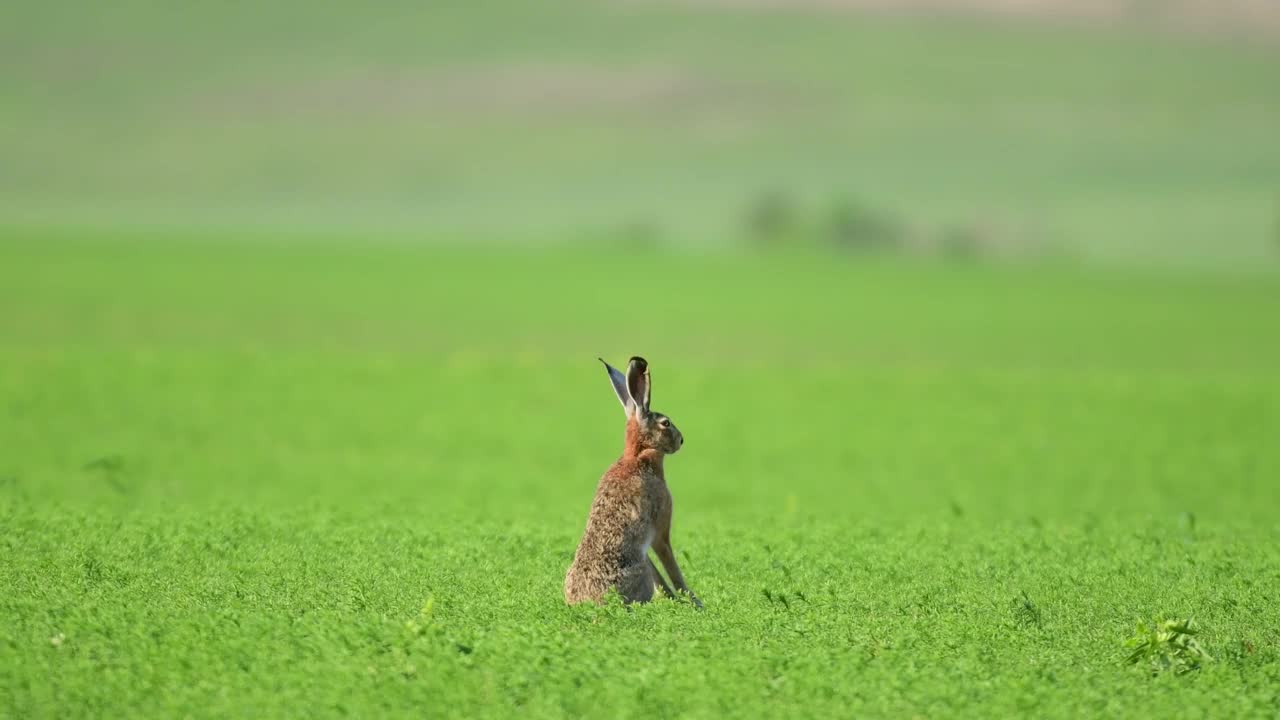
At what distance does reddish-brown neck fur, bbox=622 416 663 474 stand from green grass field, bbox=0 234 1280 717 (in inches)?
42.6

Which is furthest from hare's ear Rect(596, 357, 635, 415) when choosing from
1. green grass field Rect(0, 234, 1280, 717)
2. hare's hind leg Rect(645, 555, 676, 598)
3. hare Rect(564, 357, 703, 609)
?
green grass field Rect(0, 234, 1280, 717)

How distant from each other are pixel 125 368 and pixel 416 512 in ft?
60.5

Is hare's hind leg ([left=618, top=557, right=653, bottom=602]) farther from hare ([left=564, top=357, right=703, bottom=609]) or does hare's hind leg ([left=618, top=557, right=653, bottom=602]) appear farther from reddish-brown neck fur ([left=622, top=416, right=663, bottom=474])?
reddish-brown neck fur ([left=622, top=416, right=663, bottom=474])

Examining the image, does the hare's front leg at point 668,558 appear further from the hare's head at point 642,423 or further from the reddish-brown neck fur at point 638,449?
the hare's head at point 642,423

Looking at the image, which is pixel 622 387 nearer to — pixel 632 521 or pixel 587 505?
pixel 632 521

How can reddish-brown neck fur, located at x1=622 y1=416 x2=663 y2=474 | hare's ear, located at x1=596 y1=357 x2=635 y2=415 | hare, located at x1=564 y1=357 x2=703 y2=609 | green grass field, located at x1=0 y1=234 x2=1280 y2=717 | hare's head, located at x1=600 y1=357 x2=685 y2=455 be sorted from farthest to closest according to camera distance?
reddish-brown neck fur, located at x1=622 y1=416 x2=663 y2=474 < hare's ear, located at x1=596 y1=357 x2=635 y2=415 < hare's head, located at x1=600 y1=357 x2=685 y2=455 < hare, located at x1=564 y1=357 x2=703 y2=609 < green grass field, located at x1=0 y1=234 x2=1280 y2=717

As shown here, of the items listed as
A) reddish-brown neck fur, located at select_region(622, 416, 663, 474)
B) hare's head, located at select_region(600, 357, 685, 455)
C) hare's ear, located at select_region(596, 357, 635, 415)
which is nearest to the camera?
hare's head, located at select_region(600, 357, 685, 455)

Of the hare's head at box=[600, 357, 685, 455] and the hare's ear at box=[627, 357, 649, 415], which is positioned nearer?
the hare's ear at box=[627, 357, 649, 415]

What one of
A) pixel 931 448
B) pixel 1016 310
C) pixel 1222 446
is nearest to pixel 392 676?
pixel 931 448

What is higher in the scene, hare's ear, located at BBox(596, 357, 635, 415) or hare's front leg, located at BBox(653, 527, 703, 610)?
hare's ear, located at BBox(596, 357, 635, 415)

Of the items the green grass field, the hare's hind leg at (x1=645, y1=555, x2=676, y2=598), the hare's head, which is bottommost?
the green grass field

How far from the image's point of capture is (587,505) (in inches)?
764

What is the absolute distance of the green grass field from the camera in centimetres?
854

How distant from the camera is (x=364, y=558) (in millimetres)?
11883
